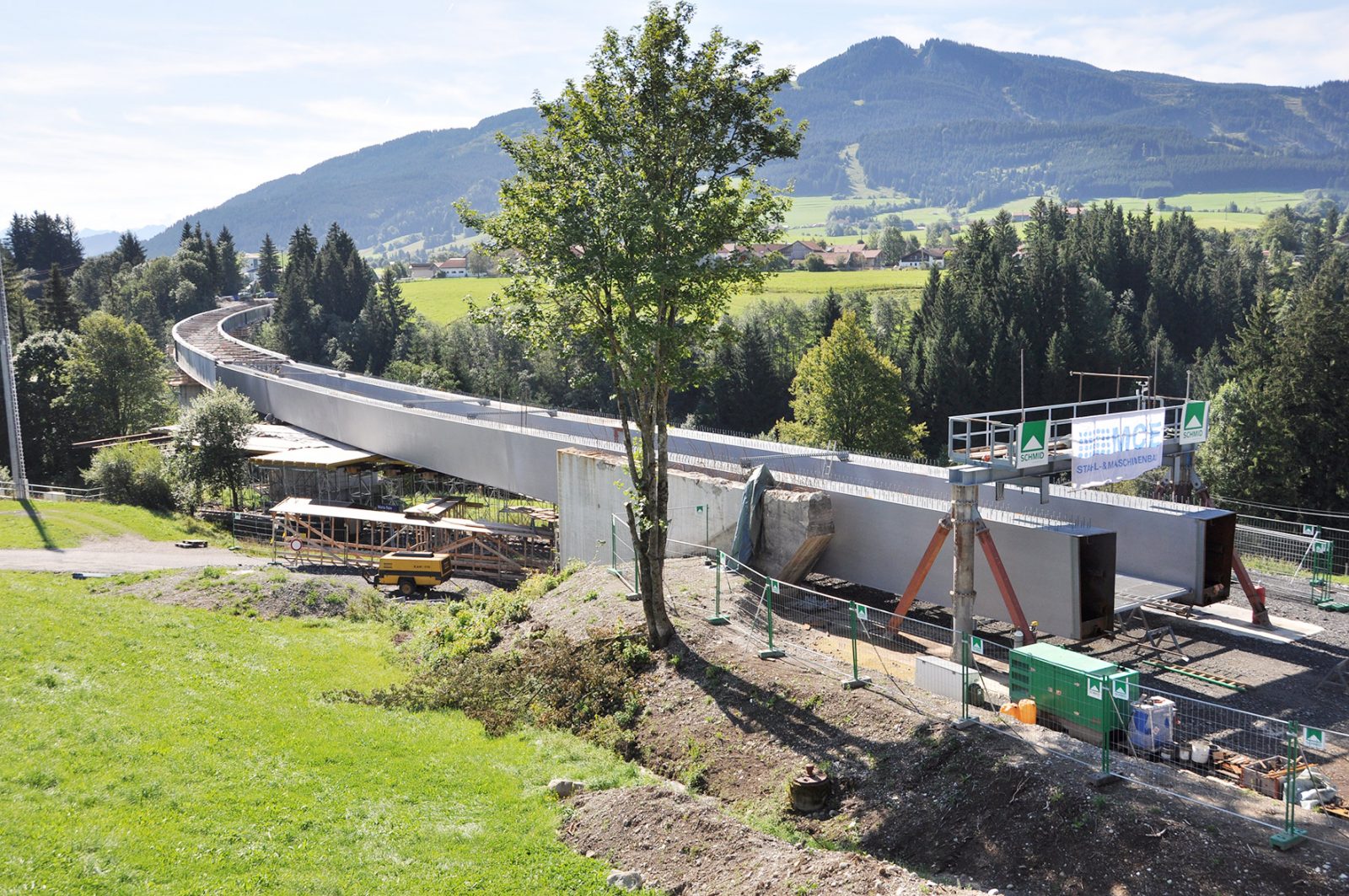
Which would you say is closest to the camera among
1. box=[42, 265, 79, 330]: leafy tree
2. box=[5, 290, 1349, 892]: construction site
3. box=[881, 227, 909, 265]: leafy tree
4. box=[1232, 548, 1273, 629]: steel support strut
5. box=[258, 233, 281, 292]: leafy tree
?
box=[5, 290, 1349, 892]: construction site

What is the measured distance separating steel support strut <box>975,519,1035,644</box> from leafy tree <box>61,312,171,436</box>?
185ft

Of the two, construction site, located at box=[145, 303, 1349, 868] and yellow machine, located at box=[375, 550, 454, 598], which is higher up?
construction site, located at box=[145, 303, 1349, 868]

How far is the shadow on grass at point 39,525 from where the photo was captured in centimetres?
3344

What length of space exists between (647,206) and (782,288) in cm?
10949

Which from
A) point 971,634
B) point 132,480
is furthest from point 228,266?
point 971,634

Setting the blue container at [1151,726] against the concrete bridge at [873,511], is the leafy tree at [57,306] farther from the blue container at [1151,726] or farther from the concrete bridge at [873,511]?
the blue container at [1151,726]

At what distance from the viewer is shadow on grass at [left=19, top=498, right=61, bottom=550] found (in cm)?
3344

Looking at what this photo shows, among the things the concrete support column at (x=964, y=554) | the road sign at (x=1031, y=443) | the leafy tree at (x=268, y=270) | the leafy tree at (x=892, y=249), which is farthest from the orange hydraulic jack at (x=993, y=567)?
the leafy tree at (x=892, y=249)

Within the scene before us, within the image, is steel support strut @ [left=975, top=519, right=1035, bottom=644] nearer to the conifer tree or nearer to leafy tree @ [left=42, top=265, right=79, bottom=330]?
leafy tree @ [left=42, top=265, right=79, bottom=330]

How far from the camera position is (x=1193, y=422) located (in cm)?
2198

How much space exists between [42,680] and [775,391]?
207 ft

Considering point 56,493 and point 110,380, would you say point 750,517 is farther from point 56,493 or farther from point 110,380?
point 110,380

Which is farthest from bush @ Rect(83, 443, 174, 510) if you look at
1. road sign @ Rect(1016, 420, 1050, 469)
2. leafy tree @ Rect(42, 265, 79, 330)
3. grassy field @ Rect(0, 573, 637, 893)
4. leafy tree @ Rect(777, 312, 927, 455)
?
leafy tree @ Rect(42, 265, 79, 330)

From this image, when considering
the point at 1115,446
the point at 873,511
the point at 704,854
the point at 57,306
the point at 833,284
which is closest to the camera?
the point at 704,854
